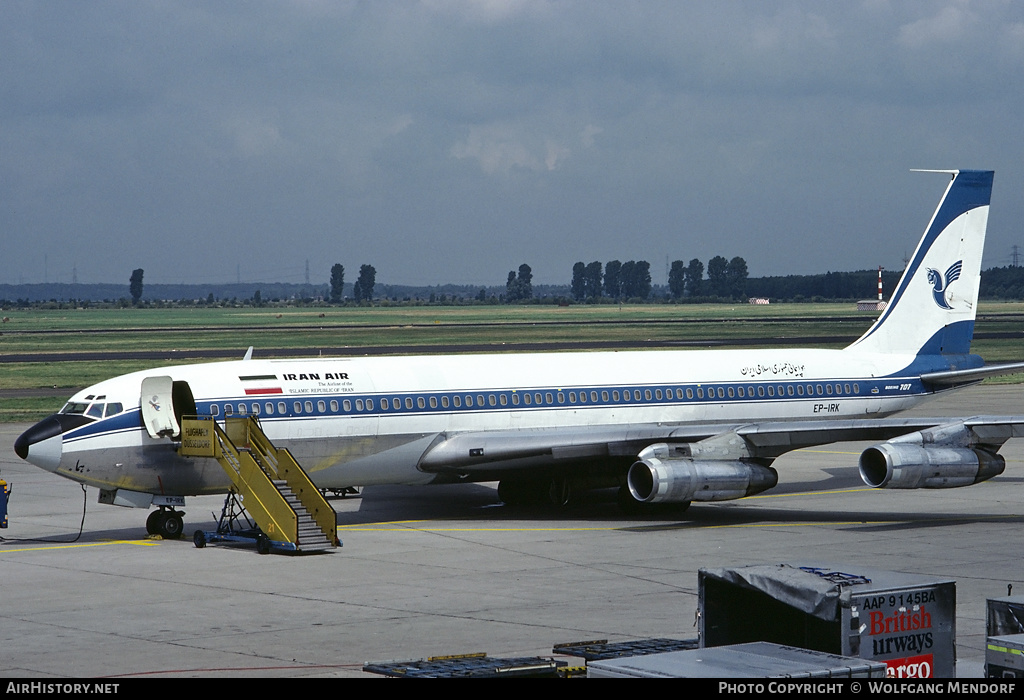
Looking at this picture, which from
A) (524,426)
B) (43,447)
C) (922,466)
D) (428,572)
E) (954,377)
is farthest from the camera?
(954,377)

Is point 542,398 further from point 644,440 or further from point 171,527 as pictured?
point 171,527

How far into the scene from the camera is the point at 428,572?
84.7 ft

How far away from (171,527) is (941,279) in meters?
23.5

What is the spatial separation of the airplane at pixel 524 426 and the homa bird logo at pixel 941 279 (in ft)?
12.2

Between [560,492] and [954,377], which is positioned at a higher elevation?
[954,377]

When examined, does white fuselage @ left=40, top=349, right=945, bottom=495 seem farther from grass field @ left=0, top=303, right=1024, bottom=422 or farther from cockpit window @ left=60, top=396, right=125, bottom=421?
grass field @ left=0, top=303, right=1024, bottom=422

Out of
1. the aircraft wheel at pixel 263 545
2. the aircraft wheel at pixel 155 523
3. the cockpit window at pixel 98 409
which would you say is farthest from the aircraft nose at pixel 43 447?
the aircraft wheel at pixel 263 545

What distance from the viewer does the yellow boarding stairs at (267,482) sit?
28.1m

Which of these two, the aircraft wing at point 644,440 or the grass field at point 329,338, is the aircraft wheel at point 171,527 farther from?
the grass field at point 329,338

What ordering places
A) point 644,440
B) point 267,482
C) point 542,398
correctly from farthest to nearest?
point 542,398 → point 644,440 → point 267,482

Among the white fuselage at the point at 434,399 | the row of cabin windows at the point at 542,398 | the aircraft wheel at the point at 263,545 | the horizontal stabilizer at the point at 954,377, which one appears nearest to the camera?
the aircraft wheel at the point at 263,545

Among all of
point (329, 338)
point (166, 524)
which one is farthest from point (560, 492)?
point (329, 338)

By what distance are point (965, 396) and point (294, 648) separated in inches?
2222
